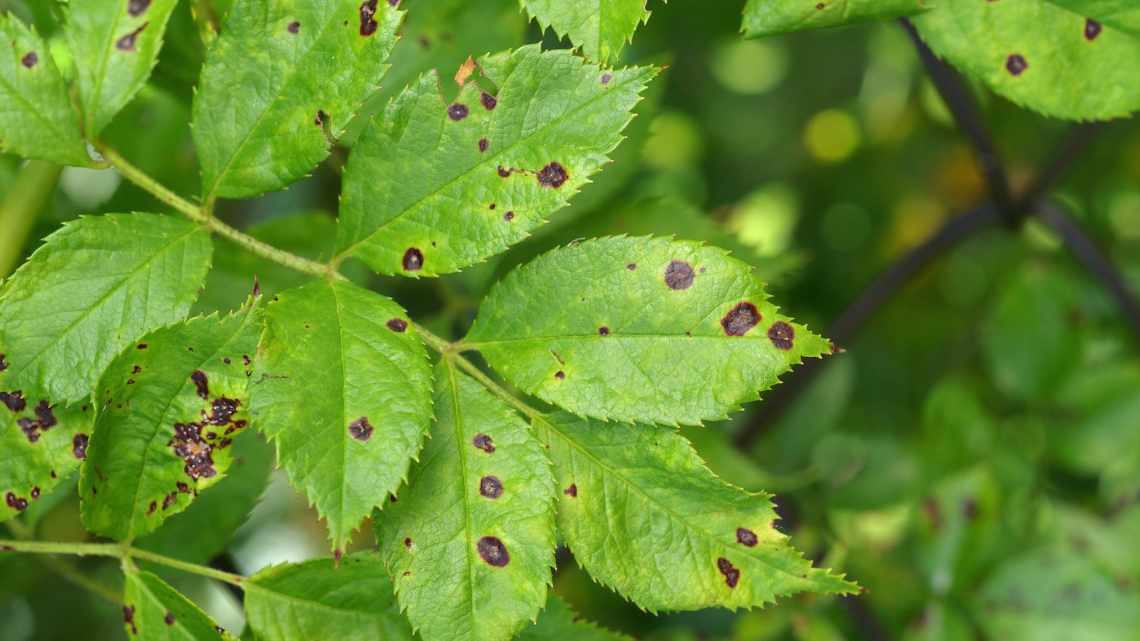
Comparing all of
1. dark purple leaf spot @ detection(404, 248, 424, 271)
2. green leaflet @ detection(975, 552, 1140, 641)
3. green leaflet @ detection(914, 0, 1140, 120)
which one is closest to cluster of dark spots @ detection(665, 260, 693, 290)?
dark purple leaf spot @ detection(404, 248, 424, 271)

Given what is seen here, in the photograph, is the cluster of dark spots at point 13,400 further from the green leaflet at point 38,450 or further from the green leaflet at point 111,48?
the green leaflet at point 111,48

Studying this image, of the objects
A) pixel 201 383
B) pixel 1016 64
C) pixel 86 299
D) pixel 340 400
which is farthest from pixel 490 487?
pixel 1016 64

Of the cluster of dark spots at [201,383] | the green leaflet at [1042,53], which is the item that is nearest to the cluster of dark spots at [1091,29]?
the green leaflet at [1042,53]

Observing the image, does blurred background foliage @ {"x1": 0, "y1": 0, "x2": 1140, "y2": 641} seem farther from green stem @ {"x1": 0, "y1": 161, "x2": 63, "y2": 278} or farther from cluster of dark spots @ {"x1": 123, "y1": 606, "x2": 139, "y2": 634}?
cluster of dark spots @ {"x1": 123, "y1": 606, "x2": 139, "y2": 634}

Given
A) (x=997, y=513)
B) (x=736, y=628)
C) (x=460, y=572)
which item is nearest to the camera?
(x=460, y=572)

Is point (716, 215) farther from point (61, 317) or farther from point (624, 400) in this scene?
point (61, 317)

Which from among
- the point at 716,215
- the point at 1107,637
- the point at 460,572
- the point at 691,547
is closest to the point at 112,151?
the point at 460,572

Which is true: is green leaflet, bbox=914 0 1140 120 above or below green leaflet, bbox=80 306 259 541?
above
